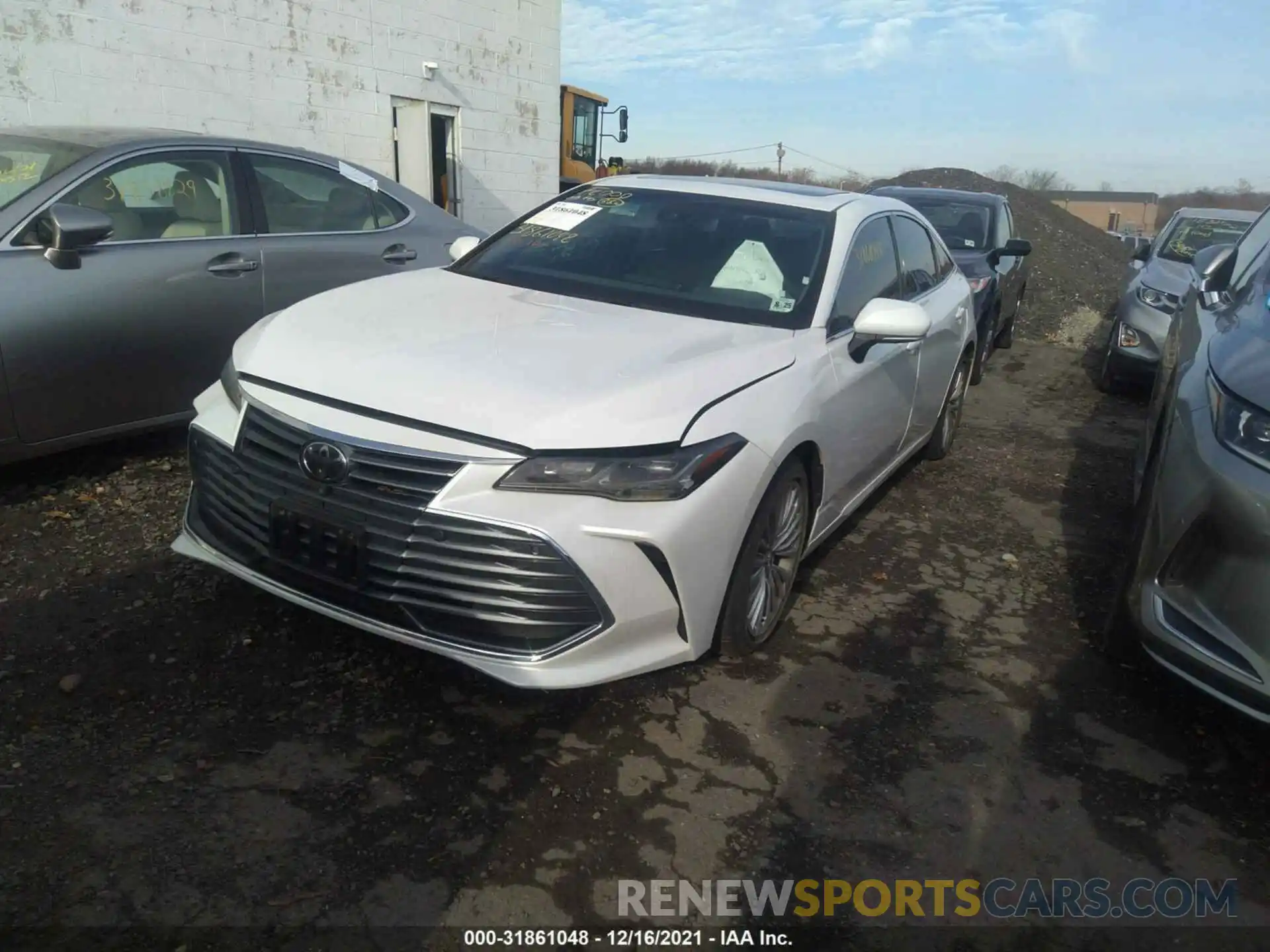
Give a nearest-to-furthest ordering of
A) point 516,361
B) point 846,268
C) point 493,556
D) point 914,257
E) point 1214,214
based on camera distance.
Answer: point 493,556 → point 516,361 → point 846,268 → point 914,257 → point 1214,214

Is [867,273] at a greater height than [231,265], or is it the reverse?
[867,273]

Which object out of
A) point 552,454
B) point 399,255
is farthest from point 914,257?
point 552,454

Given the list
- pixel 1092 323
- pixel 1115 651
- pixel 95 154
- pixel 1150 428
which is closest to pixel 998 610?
pixel 1115 651

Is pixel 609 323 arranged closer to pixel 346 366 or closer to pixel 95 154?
pixel 346 366

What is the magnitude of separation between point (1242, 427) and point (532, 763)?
7.25 ft

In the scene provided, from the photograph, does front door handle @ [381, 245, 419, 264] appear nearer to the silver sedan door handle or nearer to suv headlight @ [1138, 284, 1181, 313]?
the silver sedan door handle

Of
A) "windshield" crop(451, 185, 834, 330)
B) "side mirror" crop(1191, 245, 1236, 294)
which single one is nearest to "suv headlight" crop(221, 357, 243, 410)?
"windshield" crop(451, 185, 834, 330)

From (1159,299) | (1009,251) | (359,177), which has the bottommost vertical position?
(1159,299)

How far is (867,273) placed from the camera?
3820mm

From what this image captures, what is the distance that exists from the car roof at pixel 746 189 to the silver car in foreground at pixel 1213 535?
1607 millimetres

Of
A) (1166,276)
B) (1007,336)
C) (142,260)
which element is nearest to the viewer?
(142,260)

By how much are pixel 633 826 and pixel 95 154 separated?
3601 mm

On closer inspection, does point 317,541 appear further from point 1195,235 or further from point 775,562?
point 1195,235

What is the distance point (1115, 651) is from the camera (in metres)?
3.28
